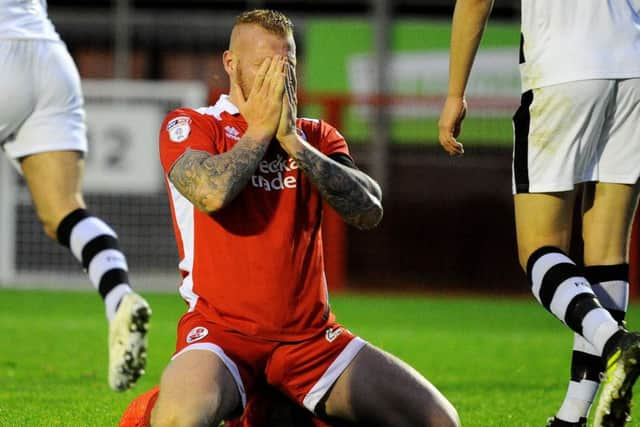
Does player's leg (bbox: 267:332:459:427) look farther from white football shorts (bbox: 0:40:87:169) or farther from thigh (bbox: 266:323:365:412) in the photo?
white football shorts (bbox: 0:40:87:169)

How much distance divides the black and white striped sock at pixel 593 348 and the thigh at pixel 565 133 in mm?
360

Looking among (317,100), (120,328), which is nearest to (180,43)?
(317,100)

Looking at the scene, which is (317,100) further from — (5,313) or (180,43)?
(180,43)

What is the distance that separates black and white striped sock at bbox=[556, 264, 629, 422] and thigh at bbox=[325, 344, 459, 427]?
0.61 m

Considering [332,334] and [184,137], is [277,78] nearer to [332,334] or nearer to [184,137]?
[184,137]

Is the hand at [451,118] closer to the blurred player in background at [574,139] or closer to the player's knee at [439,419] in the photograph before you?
the blurred player in background at [574,139]

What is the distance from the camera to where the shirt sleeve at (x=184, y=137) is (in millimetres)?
3932

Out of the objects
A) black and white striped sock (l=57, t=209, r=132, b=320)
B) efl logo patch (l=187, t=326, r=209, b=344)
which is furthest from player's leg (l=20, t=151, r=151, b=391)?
efl logo patch (l=187, t=326, r=209, b=344)

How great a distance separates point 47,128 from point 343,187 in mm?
1760

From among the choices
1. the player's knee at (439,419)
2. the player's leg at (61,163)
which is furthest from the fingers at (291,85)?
the player's leg at (61,163)

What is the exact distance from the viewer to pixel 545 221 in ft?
13.8

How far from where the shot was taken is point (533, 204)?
423cm

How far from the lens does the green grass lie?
17.3 feet

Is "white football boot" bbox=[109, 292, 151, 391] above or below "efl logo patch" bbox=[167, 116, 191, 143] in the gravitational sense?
below
